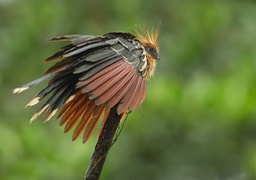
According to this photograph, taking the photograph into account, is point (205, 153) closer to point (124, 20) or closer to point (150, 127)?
point (150, 127)

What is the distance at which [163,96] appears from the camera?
5418 millimetres

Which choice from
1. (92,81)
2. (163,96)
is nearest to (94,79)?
(92,81)

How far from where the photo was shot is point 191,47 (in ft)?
21.0

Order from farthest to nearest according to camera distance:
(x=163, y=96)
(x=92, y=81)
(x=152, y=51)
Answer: (x=163, y=96), (x=152, y=51), (x=92, y=81)

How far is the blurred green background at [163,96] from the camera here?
5121 mm

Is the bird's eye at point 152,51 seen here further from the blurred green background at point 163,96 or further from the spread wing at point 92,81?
the blurred green background at point 163,96

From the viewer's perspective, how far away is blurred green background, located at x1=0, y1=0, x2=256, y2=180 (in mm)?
5121

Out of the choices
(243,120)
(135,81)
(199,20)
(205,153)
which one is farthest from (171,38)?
(135,81)

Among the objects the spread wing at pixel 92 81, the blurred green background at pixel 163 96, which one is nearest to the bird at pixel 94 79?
the spread wing at pixel 92 81

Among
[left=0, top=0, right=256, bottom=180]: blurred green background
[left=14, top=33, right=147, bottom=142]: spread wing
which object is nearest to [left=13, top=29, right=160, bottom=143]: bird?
[left=14, top=33, right=147, bottom=142]: spread wing

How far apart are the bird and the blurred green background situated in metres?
1.51

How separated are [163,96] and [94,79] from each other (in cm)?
284

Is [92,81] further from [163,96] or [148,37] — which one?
[163,96]

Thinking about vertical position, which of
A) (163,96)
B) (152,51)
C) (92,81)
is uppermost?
(163,96)
